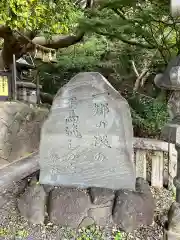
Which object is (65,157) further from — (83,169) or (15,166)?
(15,166)

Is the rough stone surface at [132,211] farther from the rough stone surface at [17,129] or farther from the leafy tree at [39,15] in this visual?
the rough stone surface at [17,129]

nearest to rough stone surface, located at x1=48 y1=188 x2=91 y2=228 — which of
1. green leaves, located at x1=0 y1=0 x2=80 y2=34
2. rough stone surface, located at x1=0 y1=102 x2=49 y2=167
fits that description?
green leaves, located at x1=0 y1=0 x2=80 y2=34

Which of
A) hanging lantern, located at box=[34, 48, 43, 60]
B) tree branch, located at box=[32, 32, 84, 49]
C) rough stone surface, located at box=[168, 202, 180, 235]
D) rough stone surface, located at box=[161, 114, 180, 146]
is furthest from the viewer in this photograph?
hanging lantern, located at box=[34, 48, 43, 60]

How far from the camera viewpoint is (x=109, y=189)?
3051 millimetres

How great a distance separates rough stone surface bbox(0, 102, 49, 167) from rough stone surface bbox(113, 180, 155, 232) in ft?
9.07

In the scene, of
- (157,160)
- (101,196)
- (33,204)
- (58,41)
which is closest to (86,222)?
(101,196)

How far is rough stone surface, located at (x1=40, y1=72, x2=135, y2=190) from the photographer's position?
120 inches

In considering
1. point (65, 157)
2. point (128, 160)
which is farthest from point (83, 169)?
point (128, 160)

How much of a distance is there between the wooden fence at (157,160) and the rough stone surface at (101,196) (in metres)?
1.41

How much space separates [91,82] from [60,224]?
1.60 metres

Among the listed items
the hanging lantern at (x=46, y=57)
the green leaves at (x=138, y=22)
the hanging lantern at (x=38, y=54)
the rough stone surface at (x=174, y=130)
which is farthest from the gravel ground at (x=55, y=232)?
the hanging lantern at (x=46, y=57)

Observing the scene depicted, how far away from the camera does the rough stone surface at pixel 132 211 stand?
2.82 m

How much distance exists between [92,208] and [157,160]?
5.53 ft

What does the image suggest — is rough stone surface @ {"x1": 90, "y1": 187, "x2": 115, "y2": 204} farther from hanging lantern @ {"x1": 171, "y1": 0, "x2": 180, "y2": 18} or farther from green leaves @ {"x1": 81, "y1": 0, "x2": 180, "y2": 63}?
green leaves @ {"x1": 81, "y1": 0, "x2": 180, "y2": 63}
